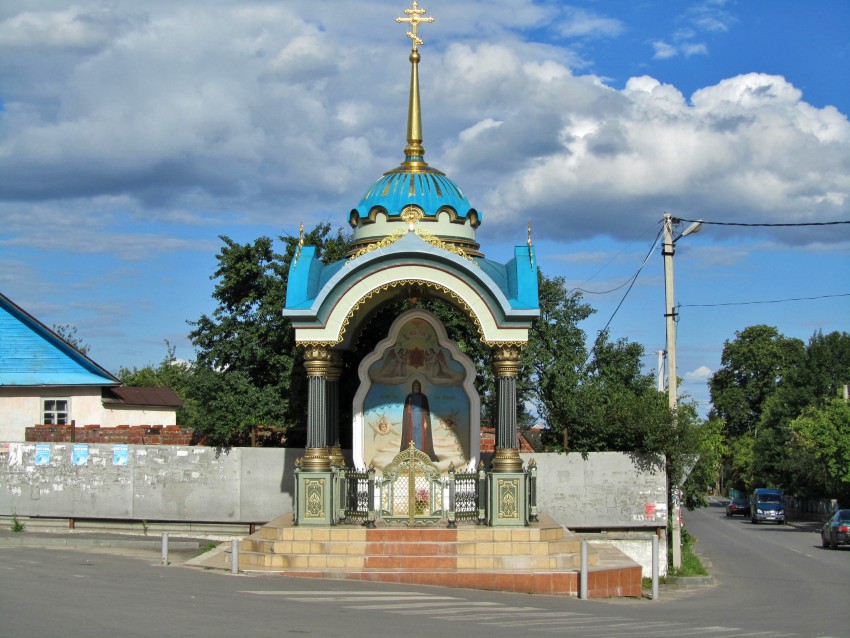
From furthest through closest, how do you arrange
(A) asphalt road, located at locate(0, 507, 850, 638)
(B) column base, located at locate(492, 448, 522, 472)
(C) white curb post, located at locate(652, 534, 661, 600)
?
(B) column base, located at locate(492, 448, 522, 472) < (C) white curb post, located at locate(652, 534, 661, 600) < (A) asphalt road, located at locate(0, 507, 850, 638)

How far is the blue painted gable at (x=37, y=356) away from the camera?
3453cm

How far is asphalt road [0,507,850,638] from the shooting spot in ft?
42.3

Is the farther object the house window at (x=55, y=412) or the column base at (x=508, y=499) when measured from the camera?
the house window at (x=55, y=412)

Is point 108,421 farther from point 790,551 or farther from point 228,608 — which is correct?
point 228,608

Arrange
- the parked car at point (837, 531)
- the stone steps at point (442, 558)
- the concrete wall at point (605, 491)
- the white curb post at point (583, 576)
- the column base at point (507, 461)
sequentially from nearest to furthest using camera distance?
the white curb post at point (583, 576) < the stone steps at point (442, 558) < the column base at point (507, 461) < the concrete wall at point (605, 491) < the parked car at point (837, 531)

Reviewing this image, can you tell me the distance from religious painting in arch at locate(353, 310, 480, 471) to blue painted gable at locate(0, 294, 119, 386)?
14.1 m

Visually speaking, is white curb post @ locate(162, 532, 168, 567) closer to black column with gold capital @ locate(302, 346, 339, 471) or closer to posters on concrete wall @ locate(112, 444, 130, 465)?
black column with gold capital @ locate(302, 346, 339, 471)

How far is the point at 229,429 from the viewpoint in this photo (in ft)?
84.6

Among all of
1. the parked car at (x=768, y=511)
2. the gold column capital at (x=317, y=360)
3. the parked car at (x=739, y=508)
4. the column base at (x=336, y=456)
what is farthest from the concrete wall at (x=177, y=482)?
the parked car at (x=739, y=508)

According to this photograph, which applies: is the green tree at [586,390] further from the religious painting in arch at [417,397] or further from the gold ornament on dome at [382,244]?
the gold ornament on dome at [382,244]

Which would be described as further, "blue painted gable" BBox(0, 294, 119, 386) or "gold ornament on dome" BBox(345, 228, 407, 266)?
"blue painted gable" BBox(0, 294, 119, 386)

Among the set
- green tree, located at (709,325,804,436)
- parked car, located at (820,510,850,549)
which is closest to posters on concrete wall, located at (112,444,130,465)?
parked car, located at (820,510,850,549)

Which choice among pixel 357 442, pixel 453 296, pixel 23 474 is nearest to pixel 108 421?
pixel 23 474

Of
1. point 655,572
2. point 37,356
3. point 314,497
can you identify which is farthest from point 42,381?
point 655,572
